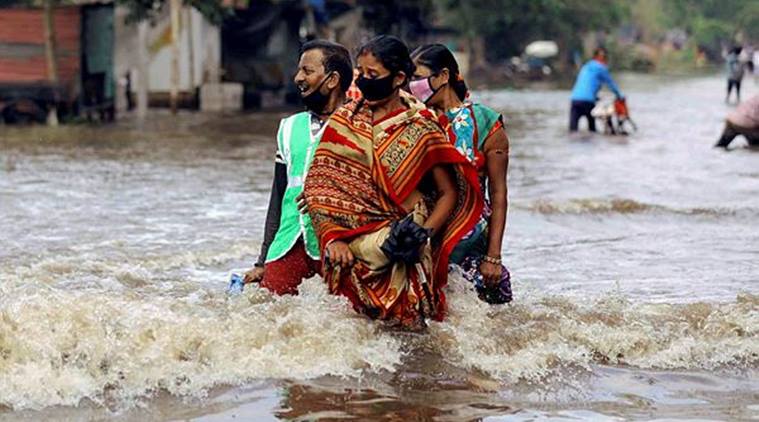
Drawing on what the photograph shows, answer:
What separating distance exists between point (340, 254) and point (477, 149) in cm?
79

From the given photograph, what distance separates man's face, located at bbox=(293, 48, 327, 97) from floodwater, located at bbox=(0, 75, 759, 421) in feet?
2.61

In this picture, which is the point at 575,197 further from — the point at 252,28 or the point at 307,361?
the point at 252,28

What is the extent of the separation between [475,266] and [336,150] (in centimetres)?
89

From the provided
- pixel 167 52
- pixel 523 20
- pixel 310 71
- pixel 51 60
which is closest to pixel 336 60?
pixel 310 71

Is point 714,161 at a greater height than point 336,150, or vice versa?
point 336,150

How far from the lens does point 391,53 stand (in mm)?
5059

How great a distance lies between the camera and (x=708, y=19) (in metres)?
83.1

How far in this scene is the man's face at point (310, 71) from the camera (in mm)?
5422

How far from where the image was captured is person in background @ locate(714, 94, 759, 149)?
17.2m

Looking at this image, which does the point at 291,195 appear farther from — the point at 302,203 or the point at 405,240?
the point at 405,240

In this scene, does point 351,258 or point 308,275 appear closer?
point 351,258

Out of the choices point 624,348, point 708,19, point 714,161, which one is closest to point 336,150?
point 624,348

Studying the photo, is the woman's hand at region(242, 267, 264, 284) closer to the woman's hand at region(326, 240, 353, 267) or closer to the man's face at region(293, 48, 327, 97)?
the woman's hand at region(326, 240, 353, 267)

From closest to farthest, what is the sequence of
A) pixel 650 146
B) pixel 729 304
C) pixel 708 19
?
pixel 729 304, pixel 650 146, pixel 708 19
